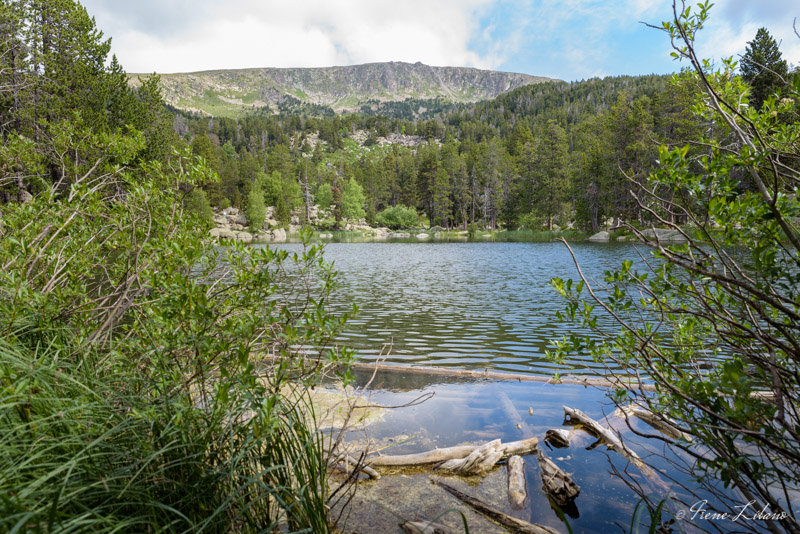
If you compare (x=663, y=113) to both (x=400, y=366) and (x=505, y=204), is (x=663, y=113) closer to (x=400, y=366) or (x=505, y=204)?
(x=505, y=204)

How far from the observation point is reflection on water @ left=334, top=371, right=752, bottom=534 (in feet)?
12.2

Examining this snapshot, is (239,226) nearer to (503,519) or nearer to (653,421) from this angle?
(653,421)

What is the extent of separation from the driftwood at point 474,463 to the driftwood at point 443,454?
112 mm

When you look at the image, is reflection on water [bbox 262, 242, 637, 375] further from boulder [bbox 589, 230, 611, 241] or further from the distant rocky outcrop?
the distant rocky outcrop

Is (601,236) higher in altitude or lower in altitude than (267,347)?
lower

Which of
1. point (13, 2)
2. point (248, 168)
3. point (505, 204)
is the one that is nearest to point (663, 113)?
point (505, 204)

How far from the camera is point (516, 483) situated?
13.4 ft

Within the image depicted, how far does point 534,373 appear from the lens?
8.06m

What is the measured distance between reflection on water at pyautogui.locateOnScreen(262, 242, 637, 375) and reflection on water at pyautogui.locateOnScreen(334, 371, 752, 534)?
109 cm

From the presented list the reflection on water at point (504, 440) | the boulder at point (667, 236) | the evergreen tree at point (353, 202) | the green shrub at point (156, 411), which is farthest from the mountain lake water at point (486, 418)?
the evergreen tree at point (353, 202)

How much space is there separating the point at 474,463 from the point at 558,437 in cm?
138

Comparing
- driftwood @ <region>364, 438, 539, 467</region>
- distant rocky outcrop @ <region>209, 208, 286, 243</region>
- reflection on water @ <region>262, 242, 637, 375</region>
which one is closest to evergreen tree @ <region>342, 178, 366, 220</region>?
distant rocky outcrop @ <region>209, 208, 286, 243</region>

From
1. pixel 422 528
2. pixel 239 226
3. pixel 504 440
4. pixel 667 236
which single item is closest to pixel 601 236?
pixel 667 236

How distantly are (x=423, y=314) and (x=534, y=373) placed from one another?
6124 mm
